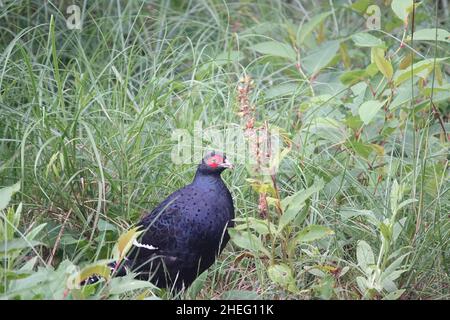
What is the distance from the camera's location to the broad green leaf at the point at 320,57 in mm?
4871

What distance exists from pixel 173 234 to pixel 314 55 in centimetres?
161

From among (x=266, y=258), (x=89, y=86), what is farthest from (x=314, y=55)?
(x=266, y=258)

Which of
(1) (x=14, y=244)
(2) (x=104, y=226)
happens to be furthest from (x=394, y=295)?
(1) (x=14, y=244)

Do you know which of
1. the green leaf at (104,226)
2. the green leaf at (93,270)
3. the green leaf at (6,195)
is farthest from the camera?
the green leaf at (104,226)

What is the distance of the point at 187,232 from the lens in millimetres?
3746

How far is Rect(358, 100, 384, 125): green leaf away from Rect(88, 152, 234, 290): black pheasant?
59 centimetres

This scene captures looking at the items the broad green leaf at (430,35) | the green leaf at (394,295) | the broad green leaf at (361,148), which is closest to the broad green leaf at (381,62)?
the broad green leaf at (430,35)

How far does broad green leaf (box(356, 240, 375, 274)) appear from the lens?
3521mm

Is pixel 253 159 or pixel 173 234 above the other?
pixel 253 159

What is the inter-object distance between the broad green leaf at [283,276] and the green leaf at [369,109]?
733 mm

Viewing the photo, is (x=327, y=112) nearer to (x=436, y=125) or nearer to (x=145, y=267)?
(x=436, y=125)

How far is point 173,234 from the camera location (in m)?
3.77

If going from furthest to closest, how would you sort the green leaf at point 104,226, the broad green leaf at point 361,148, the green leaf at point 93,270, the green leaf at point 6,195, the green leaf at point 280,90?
1. the green leaf at point 280,90
2. the broad green leaf at point 361,148
3. the green leaf at point 104,226
4. the green leaf at point 6,195
5. the green leaf at point 93,270

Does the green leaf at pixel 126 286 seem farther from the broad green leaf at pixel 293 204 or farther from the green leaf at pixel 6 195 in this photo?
the broad green leaf at pixel 293 204
